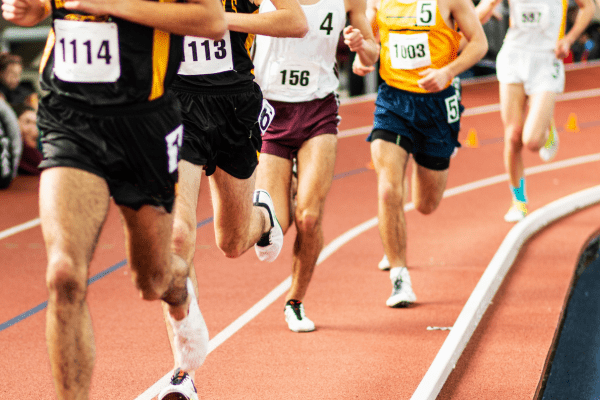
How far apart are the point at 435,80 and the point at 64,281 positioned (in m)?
3.13

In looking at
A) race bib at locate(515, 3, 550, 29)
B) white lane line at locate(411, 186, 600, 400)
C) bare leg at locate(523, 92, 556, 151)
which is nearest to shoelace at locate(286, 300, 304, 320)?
white lane line at locate(411, 186, 600, 400)

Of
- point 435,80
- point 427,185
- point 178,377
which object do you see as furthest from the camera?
point 427,185

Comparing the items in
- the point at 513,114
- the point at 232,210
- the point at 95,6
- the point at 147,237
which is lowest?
the point at 513,114

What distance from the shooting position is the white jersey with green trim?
7.27m

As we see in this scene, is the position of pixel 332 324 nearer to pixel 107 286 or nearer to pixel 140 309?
pixel 140 309

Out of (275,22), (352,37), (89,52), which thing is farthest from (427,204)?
(89,52)

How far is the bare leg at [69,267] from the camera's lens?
243cm

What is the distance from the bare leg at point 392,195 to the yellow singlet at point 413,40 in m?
0.47

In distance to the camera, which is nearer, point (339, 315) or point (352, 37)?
point (352, 37)

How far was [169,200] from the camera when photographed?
9.04 ft

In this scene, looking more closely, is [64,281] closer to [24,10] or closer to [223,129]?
[24,10]

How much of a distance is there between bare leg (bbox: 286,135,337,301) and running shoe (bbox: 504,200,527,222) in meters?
3.46

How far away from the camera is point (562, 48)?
717 cm

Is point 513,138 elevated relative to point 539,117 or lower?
lower
